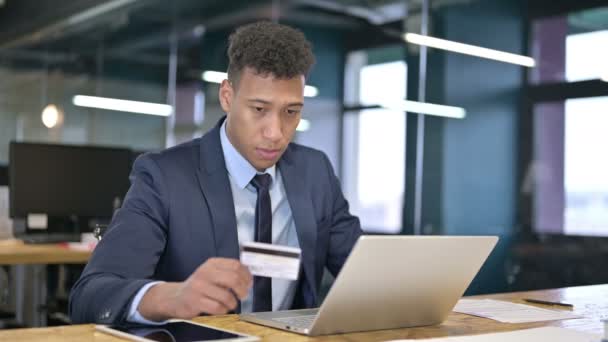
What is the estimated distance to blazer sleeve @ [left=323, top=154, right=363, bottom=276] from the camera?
207 cm

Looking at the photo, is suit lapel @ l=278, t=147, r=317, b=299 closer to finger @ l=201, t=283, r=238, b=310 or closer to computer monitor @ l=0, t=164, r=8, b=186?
finger @ l=201, t=283, r=238, b=310

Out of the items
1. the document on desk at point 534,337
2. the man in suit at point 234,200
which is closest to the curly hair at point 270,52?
the man in suit at point 234,200

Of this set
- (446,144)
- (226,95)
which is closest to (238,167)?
(226,95)

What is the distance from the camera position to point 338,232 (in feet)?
6.80

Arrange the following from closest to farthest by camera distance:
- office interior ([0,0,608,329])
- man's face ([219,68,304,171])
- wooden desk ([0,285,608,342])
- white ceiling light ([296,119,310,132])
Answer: wooden desk ([0,285,608,342]), man's face ([219,68,304,171]), office interior ([0,0,608,329]), white ceiling light ([296,119,310,132])

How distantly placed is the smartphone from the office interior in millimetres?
2443

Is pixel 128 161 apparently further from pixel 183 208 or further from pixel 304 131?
pixel 183 208

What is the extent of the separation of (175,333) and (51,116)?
7.49 metres

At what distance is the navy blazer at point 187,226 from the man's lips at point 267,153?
0.12 meters

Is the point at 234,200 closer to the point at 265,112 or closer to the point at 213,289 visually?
the point at 265,112

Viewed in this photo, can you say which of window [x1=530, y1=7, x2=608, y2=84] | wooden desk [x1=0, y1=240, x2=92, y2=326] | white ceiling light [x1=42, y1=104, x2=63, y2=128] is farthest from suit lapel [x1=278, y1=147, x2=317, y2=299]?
white ceiling light [x1=42, y1=104, x2=63, y2=128]

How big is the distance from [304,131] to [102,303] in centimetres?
413

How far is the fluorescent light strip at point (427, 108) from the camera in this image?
15.5 feet

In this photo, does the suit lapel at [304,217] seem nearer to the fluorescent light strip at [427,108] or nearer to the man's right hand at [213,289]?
the man's right hand at [213,289]
